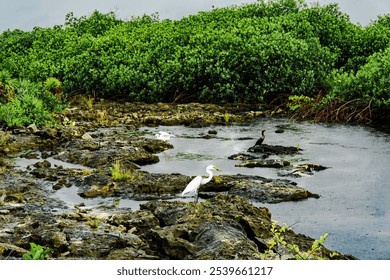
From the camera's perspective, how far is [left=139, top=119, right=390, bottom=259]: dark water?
10.8 m

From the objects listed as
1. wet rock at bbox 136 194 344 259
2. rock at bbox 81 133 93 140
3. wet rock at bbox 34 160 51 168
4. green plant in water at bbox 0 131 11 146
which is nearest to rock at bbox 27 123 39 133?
green plant in water at bbox 0 131 11 146

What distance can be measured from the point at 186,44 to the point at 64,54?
19.4ft

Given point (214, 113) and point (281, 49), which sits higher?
point (281, 49)

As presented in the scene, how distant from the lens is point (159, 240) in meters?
8.95

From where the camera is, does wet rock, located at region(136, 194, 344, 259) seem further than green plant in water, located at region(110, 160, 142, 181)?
No

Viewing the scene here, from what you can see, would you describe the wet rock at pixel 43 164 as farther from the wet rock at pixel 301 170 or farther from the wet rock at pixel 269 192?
the wet rock at pixel 301 170

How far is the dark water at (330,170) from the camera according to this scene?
426 inches

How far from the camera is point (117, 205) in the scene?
39.7 ft

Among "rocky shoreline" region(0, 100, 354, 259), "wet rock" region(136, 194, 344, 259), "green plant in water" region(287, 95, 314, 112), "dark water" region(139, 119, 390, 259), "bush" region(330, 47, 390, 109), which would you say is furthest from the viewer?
"green plant in water" region(287, 95, 314, 112)

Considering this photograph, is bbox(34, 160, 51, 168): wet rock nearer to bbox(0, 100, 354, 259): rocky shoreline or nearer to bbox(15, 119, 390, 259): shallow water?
bbox(0, 100, 354, 259): rocky shoreline

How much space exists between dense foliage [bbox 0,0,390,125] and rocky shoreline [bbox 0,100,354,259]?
3432mm

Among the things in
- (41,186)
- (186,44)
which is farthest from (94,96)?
(41,186)

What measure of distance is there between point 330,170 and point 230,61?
12191mm

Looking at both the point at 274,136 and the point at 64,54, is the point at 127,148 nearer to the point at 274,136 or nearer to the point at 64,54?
the point at 274,136
